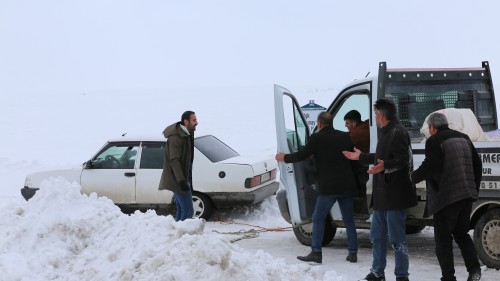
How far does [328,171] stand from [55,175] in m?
5.77

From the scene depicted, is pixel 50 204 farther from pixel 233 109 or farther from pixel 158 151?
pixel 233 109

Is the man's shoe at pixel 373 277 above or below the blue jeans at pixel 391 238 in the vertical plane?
below

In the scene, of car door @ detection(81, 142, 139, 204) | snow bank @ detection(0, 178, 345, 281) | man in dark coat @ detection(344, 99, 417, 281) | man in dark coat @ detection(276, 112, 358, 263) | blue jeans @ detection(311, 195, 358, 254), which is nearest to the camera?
snow bank @ detection(0, 178, 345, 281)

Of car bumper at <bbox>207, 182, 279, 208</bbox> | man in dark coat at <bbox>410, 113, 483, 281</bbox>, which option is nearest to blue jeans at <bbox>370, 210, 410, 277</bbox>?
man in dark coat at <bbox>410, 113, 483, 281</bbox>

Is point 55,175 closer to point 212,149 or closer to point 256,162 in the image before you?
point 212,149

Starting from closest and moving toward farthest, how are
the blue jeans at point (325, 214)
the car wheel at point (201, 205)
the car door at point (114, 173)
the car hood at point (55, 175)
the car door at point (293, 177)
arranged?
the blue jeans at point (325, 214), the car door at point (293, 177), the car wheel at point (201, 205), the car door at point (114, 173), the car hood at point (55, 175)

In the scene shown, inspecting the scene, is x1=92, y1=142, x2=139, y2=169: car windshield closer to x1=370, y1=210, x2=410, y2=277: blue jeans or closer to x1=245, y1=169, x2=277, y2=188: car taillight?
x1=245, y1=169, x2=277, y2=188: car taillight

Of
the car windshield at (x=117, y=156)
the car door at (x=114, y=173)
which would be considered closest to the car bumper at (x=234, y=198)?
the car door at (x=114, y=173)

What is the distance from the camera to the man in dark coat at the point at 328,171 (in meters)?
7.68

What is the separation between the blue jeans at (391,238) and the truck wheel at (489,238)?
1234 mm

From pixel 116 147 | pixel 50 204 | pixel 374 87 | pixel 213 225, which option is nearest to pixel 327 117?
pixel 374 87

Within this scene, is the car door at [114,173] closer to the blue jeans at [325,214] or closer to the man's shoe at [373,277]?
the blue jeans at [325,214]

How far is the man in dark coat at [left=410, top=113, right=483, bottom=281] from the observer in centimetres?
645

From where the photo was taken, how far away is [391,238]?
6.54 meters
